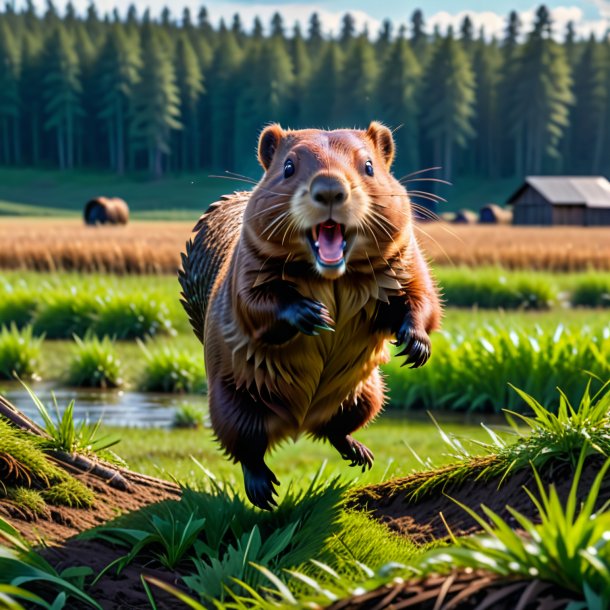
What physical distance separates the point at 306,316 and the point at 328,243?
0.82ft

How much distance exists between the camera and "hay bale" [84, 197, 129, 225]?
3759cm

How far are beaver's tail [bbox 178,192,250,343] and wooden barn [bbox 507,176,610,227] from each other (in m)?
50.9

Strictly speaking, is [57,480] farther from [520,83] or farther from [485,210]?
[520,83]

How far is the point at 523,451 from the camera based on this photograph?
3455 mm

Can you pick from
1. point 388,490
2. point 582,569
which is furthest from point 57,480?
point 582,569

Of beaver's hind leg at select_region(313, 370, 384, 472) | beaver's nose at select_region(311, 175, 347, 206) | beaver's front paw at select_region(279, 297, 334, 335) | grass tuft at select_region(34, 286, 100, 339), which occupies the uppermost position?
beaver's nose at select_region(311, 175, 347, 206)

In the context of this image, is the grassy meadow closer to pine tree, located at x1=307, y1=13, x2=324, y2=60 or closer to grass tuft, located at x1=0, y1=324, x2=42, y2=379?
grass tuft, located at x1=0, y1=324, x2=42, y2=379

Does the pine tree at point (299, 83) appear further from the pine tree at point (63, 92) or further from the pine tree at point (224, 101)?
the pine tree at point (63, 92)

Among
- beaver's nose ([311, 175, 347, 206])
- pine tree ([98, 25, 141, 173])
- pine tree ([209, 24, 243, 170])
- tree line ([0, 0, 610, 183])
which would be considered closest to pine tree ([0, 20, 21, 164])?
tree line ([0, 0, 610, 183])

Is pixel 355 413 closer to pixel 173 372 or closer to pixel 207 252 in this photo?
pixel 207 252

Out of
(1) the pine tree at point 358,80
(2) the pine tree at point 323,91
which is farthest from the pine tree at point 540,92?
(2) the pine tree at point 323,91

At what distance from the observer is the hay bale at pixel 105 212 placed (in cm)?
3759

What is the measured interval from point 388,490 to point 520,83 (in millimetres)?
72799

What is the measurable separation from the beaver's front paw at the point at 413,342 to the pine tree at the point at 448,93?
67894mm
